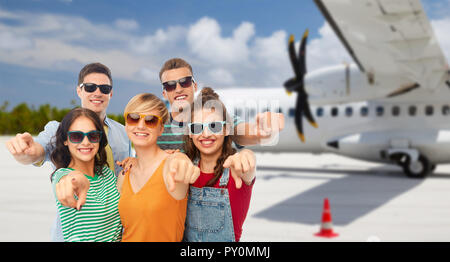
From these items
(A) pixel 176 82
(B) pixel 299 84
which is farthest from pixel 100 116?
(B) pixel 299 84

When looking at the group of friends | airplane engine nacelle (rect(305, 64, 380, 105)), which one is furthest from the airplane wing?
the group of friends

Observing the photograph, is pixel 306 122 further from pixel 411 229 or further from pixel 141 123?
pixel 141 123

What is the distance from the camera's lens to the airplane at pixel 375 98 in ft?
28.6

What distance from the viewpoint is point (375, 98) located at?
12453 millimetres

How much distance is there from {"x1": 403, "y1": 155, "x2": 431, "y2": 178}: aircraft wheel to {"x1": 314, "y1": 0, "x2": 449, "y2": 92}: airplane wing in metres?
2.59

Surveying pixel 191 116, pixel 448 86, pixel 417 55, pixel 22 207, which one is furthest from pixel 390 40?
pixel 22 207

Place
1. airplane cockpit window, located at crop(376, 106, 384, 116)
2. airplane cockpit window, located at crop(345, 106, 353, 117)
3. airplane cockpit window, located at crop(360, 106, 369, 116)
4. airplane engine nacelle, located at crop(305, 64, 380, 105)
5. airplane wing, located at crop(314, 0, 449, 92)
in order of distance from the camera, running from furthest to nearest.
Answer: airplane cockpit window, located at crop(345, 106, 353, 117), airplane cockpit window, located at crop(360, 106, 369, 116), airplane cockpit window, located at crop(376, 106, 384, 116), airplane engine nacelle, located at crop(305, 64, 380, 105), airplane wing, located at crop(314, 0, 449, 92)

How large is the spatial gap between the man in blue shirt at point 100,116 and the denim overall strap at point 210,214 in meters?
0.43

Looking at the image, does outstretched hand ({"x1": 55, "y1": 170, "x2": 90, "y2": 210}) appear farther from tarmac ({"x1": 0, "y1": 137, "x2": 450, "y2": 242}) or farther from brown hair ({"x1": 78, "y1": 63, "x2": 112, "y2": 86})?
tarmac ({"x1": 0, "y1": 137, "x2": 450, "y2": 242})

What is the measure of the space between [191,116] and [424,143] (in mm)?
12409

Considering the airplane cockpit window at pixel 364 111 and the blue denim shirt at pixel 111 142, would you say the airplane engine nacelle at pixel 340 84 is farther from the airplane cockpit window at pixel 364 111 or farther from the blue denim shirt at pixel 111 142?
the blue denim shirt at pixel 111 142

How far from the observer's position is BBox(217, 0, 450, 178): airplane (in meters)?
8.70

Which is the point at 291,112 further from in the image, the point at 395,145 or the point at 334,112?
the point at 395,145

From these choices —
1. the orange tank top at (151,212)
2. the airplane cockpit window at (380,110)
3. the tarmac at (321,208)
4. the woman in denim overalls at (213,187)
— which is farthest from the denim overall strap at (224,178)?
the airplane cockpit window at (380,110)
